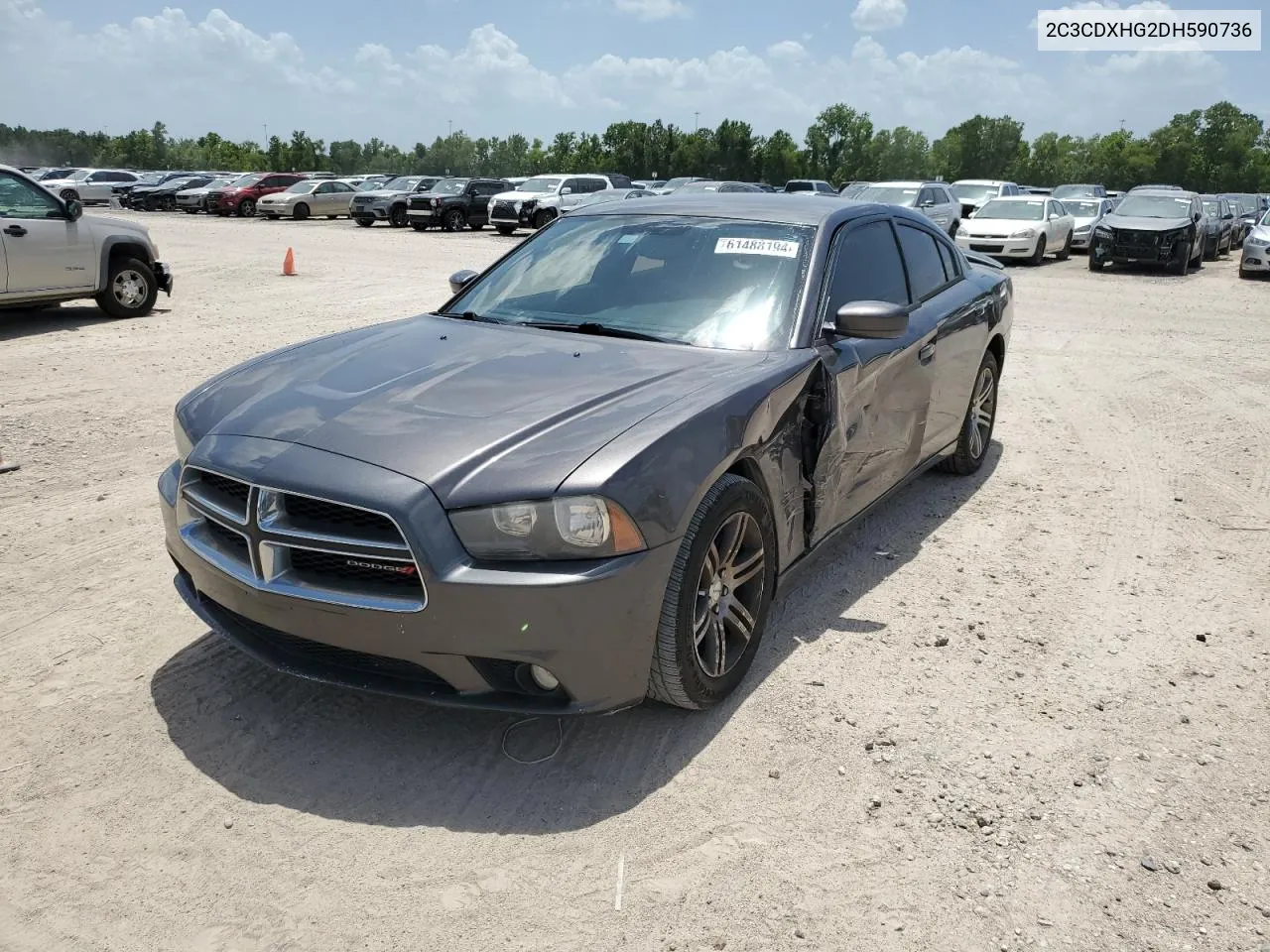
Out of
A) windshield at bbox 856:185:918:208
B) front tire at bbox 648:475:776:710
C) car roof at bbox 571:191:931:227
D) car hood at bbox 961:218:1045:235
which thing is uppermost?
windshield at bbox 856:185:918:208

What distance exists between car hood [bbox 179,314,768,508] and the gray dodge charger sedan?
11mm

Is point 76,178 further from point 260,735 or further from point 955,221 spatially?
point 260,735

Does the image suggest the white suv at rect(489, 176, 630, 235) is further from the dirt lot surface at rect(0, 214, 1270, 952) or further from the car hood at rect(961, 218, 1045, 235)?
the dirt lot surface at rect(0, 214, 1270, 952)

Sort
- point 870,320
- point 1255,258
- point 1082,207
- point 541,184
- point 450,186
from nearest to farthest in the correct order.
→ 1. point 870,320
2. point 1255,258
3. point 1082,207
4. point 541,184
5. point 450,186

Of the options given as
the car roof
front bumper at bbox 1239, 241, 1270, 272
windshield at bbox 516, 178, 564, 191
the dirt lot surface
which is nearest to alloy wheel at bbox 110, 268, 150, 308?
the dirt lot surface

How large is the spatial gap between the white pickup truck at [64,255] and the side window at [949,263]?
9.24 meters

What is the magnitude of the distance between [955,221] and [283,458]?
23694mm

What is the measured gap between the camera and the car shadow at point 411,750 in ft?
Answer: 9.82

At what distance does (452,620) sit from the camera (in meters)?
2.86

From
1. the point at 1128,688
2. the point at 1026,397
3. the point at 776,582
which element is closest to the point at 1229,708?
the point at 1128,688

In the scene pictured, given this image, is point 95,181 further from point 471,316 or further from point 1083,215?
point 471,316

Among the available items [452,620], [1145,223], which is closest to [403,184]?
[1145,223]

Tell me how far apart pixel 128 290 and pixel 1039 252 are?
59.7 ft

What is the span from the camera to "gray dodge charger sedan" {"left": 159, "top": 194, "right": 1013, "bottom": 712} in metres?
2.89
